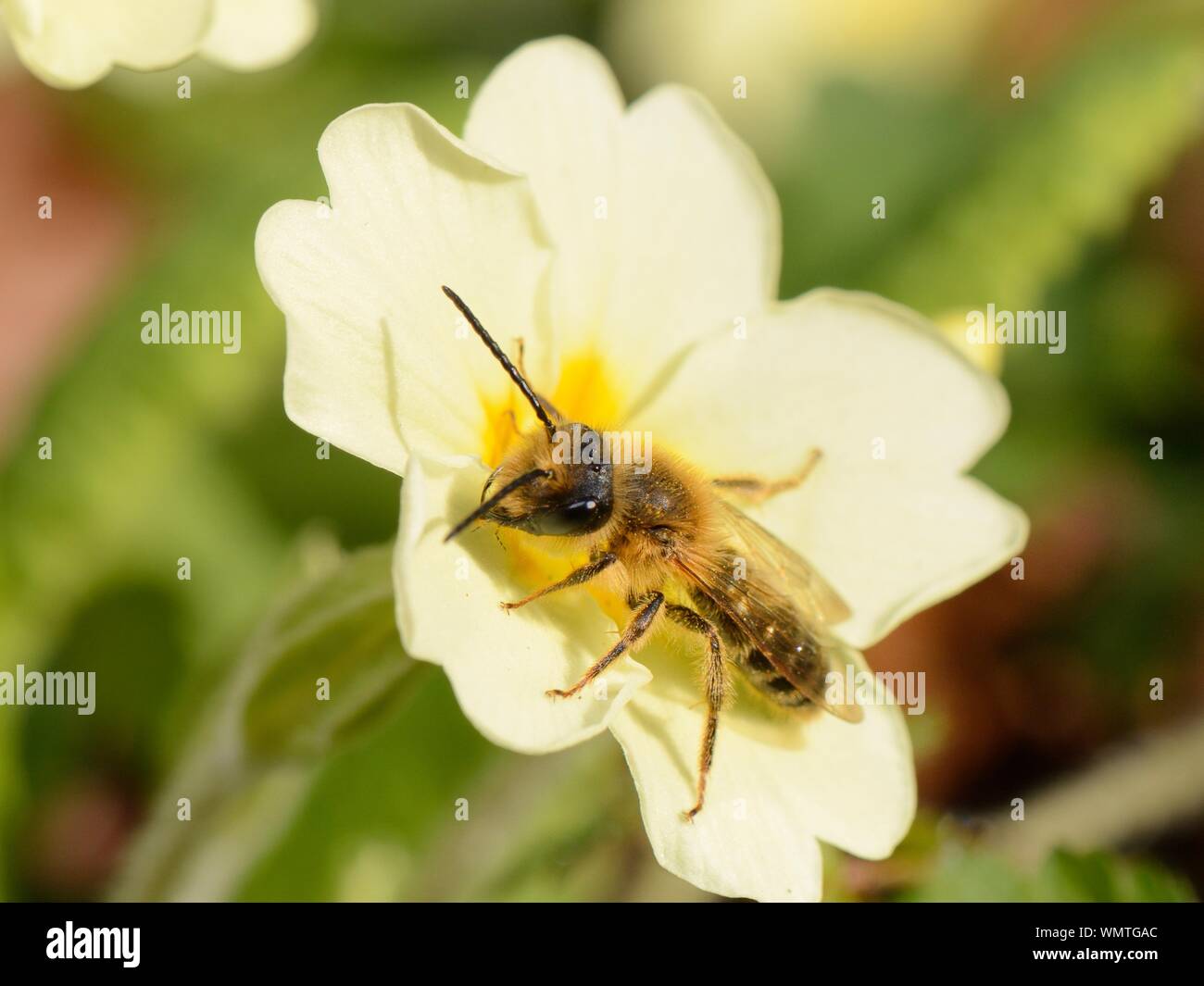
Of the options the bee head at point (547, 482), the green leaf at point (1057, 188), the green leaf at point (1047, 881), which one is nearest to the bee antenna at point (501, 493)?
the bee head at point (547, 482)

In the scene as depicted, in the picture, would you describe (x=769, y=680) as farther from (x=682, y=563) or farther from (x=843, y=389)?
(x=843, y=389)

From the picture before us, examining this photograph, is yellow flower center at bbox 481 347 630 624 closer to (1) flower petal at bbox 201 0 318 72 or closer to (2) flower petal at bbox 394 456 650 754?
(2) flower petal at bbox 394 456 650 754

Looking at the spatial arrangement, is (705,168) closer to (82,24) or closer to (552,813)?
(82,24)

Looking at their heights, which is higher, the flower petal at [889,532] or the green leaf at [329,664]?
the flower petal at [889,532]

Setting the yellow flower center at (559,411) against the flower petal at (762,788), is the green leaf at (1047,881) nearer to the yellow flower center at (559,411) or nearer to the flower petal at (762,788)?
the flower petal at (762,788)

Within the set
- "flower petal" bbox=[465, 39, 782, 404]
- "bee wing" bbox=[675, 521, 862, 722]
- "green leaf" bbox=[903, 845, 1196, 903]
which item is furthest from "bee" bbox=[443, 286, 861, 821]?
"green leaf" bbox=[903, 845, 1196, 903]

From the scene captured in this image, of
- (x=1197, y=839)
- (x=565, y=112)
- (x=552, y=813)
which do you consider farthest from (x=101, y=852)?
(x=1197, y=839)
